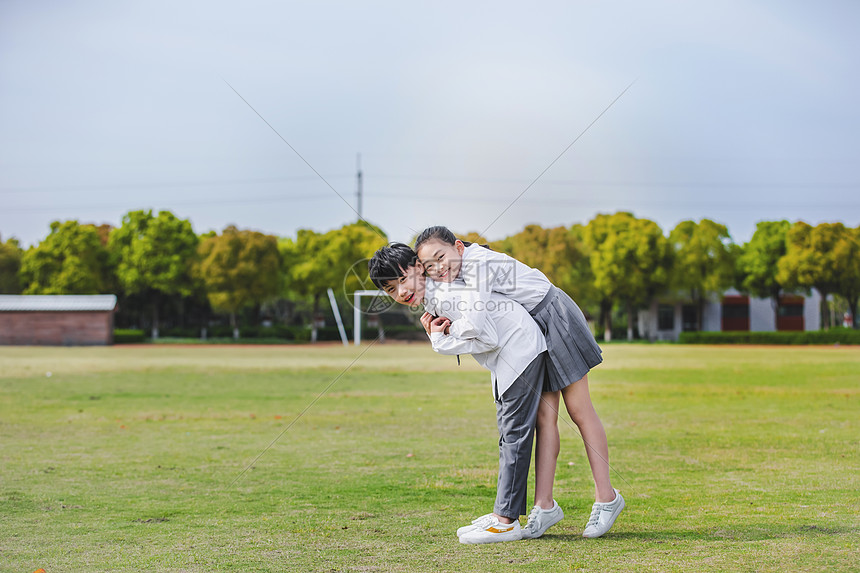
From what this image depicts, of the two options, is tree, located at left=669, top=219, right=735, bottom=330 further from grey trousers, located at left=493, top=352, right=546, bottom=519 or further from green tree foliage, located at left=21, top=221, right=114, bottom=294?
grey trousers, located at left=493, top=352, right=546, bottom=519

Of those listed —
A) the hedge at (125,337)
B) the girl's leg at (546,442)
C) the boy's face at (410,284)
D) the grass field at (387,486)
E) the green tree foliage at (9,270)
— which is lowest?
the hedge at (125,337)

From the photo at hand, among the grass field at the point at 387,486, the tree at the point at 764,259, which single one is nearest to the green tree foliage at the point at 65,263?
the grass field at the point at 387,486

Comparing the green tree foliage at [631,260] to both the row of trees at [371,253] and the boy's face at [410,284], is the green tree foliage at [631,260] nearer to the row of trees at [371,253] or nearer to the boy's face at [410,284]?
the row of trees at [371,253]

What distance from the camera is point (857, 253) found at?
47844 millimetres

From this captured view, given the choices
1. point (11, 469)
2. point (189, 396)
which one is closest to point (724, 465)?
point (11, 469)

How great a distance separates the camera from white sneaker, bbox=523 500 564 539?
3639 mm

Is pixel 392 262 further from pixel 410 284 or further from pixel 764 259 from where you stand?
pixel 764 259

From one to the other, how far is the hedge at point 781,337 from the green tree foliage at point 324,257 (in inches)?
805

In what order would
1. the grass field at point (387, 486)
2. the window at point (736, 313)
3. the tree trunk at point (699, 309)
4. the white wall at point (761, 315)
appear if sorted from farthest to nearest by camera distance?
the window at point (736, 313)
the white wall at point (761, 315)
the tree trunk at point (699, 309)
the grass field at point (387, 486)

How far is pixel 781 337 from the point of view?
4344 cm

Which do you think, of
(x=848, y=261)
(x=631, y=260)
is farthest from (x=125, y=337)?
(x=848, y=261)

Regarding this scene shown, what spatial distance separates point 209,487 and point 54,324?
39841 millimetres

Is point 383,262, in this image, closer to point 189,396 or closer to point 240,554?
point 240,554

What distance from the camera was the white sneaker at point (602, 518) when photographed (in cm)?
359
